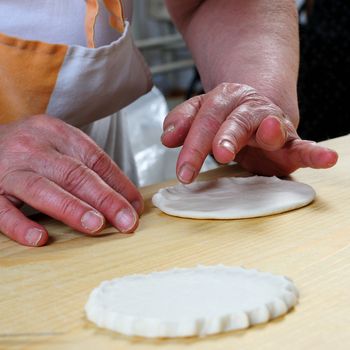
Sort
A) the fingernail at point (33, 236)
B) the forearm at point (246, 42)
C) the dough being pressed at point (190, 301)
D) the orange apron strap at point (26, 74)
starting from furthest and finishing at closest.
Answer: the forearm at point (246, 42)
the orange apron strap at point (26, 74)
the fingernail at point (33, 236)
the dough being pressed at point (190, 301)

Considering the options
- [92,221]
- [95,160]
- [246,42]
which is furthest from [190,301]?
[246,42]

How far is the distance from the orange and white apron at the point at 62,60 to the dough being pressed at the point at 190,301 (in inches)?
20.2

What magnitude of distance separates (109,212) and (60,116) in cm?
33

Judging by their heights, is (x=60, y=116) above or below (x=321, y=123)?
above

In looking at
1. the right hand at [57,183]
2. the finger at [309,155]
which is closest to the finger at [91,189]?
the right hand at [57,183]

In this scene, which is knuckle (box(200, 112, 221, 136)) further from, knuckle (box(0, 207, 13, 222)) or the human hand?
knuckle (box(0, 207, 13, 222))

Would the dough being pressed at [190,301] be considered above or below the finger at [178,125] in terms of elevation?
above

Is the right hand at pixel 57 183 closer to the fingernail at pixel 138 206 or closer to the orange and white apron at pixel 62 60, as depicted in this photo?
the fingernail at pixel 138 206

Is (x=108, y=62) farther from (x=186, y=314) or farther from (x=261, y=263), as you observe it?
(x=186, y=314)

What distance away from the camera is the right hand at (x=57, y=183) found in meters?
0.86

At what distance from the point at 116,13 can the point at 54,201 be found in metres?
0.39

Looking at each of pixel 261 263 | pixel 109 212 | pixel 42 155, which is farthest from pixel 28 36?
pixel 261 263

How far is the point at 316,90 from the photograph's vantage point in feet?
9.03

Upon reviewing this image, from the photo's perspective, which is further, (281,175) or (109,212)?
(281,175)
